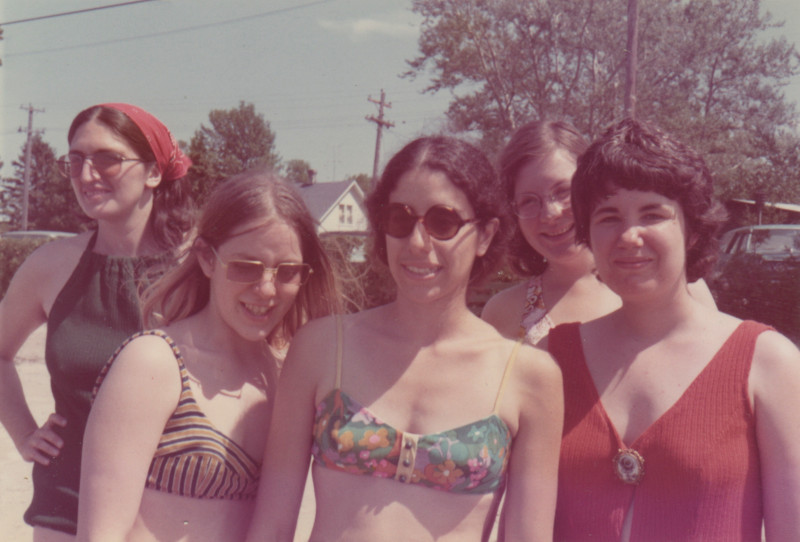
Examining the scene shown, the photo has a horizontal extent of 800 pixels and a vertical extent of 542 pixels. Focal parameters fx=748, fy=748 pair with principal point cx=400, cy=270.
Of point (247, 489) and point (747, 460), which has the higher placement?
point (747, 460)

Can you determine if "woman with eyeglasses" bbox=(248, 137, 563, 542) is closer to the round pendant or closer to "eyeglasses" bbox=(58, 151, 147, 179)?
the round pendant

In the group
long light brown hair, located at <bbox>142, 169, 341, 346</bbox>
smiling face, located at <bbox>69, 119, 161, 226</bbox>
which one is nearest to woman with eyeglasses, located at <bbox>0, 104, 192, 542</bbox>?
smiling face, located at <bbox>69, 119, 161, 226</bbox>

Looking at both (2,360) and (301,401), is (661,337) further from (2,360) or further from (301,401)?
(2,360)

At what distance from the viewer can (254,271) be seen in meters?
2.21

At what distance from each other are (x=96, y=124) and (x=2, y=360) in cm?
110

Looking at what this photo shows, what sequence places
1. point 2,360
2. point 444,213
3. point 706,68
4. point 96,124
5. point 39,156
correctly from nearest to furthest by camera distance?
1. point 444,213
2. point 96,124
3. point 2,360
4. point 706,68
5. point 39,156

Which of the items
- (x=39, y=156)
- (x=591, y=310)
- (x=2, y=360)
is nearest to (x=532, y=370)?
(x=591, y=310)

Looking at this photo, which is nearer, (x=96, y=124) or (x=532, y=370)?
(x=532, y=370)

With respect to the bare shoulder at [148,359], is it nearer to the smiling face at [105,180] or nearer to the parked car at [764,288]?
the smiling face at [105,180]

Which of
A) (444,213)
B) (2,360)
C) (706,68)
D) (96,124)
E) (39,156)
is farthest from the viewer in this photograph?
(39,156)

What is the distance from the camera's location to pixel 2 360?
3.07m

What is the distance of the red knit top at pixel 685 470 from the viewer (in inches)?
76.4

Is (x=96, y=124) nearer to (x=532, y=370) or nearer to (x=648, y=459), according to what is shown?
(x=532, y=370)

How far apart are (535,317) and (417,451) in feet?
3.47
